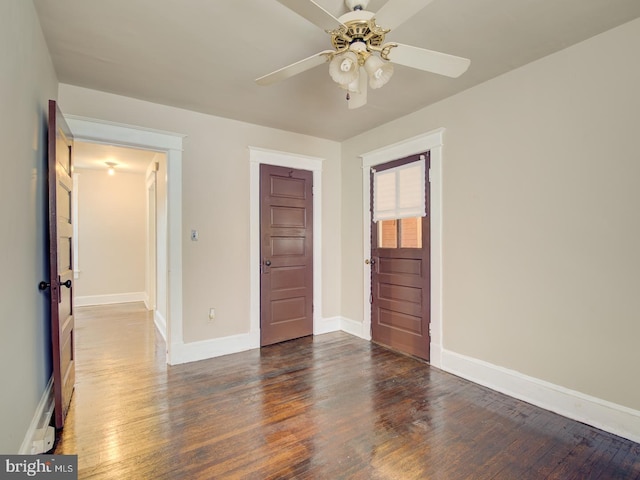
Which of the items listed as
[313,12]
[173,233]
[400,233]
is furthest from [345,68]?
[173,233]

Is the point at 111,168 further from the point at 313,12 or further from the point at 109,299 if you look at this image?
the point at 313,12

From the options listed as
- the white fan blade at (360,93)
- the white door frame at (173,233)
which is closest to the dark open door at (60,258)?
the white door frame at (173,233)

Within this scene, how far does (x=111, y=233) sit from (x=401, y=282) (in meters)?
5.98

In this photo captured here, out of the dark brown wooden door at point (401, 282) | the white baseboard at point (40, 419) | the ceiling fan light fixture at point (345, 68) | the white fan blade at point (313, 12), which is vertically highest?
the white fan blade at point (313, 12)

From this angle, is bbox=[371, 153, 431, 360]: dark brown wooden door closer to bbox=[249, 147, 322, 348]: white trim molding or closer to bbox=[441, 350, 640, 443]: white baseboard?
bbox=[441, 350, 640, 443]: white baseboard

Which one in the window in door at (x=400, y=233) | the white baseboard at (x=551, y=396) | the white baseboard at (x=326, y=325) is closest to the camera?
the white baseboard at (x=551, y=396)

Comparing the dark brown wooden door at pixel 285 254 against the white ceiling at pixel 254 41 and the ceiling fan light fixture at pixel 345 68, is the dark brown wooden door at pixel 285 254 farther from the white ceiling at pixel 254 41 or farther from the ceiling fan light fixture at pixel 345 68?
the ceiling fan light fixture at pixel 345 68

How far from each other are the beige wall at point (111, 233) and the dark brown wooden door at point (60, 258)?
4265 mm

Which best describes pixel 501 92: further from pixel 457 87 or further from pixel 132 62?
pixel 132 62

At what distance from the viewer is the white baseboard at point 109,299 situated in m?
6.25

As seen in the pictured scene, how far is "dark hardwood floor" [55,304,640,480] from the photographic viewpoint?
5.91ft

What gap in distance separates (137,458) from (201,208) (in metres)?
2.28

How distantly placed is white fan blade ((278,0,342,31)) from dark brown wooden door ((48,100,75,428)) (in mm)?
1751

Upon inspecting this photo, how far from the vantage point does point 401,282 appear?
362cm
